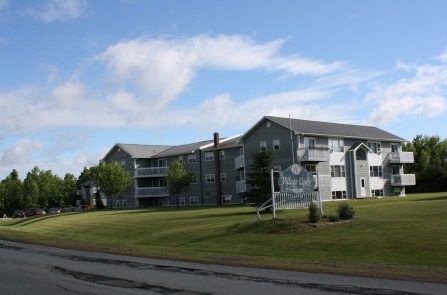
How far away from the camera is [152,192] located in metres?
71.2

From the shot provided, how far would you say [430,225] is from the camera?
67.1ft

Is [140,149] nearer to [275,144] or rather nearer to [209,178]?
[209,178]

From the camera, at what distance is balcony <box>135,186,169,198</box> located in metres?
71.0

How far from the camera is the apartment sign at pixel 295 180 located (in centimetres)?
2614

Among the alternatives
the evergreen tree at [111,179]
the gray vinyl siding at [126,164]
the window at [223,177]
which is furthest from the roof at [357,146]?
the gray vinyl siding at [126,164]

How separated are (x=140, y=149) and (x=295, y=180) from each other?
52047 millimetres

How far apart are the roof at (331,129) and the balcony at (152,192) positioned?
61.4 feet

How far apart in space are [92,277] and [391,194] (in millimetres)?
54042

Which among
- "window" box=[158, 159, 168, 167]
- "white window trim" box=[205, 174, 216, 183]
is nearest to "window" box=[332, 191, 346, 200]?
"white window trim" box=[205, 174, 216, 183]

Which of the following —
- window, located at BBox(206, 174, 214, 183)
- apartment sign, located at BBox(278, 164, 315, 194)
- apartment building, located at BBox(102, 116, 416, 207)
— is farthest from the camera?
window, located at BBox(206, 174, 214, 183)

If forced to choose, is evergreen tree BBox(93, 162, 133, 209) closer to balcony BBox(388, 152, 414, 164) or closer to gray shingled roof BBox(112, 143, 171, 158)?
gray shingled roof BBox(112, 143, 171, 158)

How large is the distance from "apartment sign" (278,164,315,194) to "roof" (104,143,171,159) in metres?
48.8

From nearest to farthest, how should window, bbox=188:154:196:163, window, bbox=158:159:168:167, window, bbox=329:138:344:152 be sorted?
window, bbox=329:138:344:152, window, bbox=188:154:196:163, window, bbox=158:159:168:167

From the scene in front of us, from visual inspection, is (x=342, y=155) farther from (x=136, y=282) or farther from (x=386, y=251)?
(x=136, y=282)
